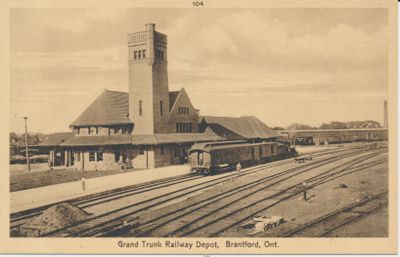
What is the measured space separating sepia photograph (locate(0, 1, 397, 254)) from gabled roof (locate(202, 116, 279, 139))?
120 inches

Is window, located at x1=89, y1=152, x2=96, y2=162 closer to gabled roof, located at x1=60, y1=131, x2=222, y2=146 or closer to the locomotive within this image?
gabled roof, located at x1=60, y1=131, x2=222, y2=146

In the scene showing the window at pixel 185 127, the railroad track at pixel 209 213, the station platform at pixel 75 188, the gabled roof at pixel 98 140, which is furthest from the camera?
the window at pixel 185 127

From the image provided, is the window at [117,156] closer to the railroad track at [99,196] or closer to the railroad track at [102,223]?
the railroad track at [99,196]

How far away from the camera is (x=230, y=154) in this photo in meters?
21.2

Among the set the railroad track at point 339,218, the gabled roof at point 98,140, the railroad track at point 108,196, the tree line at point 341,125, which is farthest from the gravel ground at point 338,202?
the gabled roof at point 98,140

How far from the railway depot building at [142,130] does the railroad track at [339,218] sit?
7513 mm

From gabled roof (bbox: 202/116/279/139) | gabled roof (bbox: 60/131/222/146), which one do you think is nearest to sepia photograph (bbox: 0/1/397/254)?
gabled roof (bbox: 202/116/279/139)

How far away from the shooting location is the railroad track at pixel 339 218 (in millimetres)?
13172

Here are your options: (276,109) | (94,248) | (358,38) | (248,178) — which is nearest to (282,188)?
(248,178)

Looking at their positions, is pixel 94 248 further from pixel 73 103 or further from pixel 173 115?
pixel 173 115

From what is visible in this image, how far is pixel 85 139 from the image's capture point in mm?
22875

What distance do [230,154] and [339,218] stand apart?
8495 millimetres

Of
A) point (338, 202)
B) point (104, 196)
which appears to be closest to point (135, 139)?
point (104, 196)

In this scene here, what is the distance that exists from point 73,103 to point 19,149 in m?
3.57
